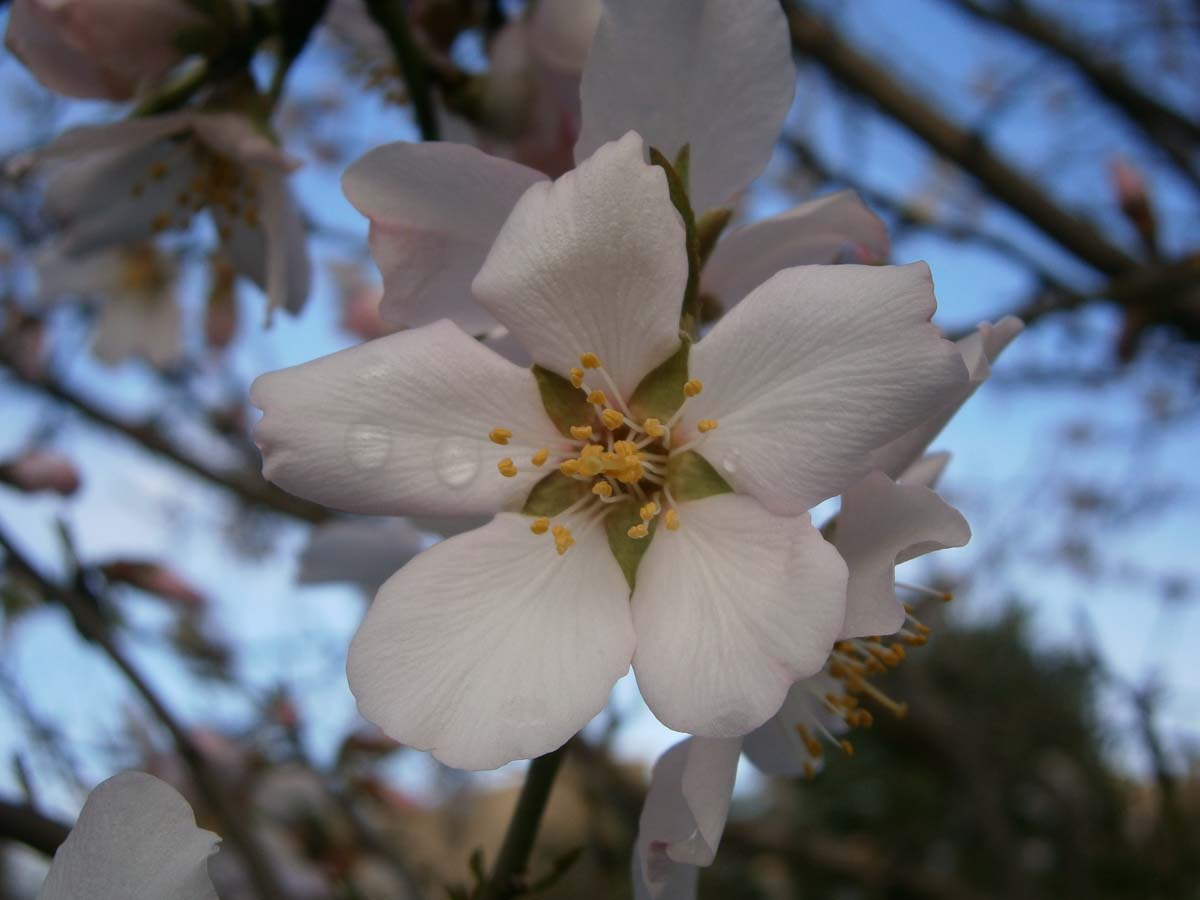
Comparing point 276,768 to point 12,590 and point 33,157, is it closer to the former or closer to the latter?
point 12,590

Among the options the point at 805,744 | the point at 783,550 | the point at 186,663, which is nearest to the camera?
the point at 783,550

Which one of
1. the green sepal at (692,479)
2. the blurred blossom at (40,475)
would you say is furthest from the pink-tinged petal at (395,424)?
the blurred blossom at (40,475)

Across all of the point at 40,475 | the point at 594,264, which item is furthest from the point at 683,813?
the point at 40,475

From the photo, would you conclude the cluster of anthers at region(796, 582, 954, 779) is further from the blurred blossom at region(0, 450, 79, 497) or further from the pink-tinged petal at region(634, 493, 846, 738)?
the blurred blossom at region(0, 450, 79, 497)

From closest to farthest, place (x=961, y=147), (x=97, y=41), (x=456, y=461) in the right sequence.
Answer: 1. (x=456, y=461)
2. (x=97, y=41)
3. (x=961, y=147)

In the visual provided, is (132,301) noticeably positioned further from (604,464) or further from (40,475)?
(604,464)

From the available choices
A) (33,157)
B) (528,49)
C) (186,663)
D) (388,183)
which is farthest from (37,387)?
(388,183)
